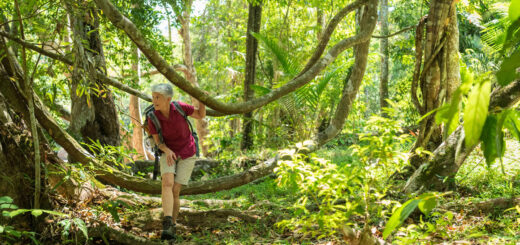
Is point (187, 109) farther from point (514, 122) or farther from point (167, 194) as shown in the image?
point (514, 122)

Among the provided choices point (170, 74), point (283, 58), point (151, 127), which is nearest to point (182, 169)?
point (151, 127)

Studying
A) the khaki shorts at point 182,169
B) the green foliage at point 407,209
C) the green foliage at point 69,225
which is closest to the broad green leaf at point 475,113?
the green foliage at point 407,209

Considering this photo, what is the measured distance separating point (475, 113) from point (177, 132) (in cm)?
328

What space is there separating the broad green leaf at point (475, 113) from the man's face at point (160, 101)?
3.12 m

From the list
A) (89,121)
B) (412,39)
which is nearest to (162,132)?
(89,121)

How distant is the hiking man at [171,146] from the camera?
140 inches

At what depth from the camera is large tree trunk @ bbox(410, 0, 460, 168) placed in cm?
467

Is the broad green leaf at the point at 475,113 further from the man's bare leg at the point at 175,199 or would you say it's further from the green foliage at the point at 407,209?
the man's bare leg at the point at 175,199

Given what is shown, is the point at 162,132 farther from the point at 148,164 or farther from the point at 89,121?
the point at 148,164

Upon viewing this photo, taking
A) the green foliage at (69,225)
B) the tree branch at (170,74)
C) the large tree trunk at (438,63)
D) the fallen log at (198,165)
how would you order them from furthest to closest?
the fallen log at (198,165)
the large tree trunk at (438,63)
the tree branch at (170,74)
the green foliage at (69,225)

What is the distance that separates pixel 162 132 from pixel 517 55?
10.7 feet

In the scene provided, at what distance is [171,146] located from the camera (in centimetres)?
383

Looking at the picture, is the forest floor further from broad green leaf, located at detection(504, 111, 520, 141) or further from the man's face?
broad green leaf, located at detection(504, 111, 520, 141)

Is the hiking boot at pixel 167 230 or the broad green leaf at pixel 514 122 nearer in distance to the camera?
the broad green leaf at pixel 514 122
